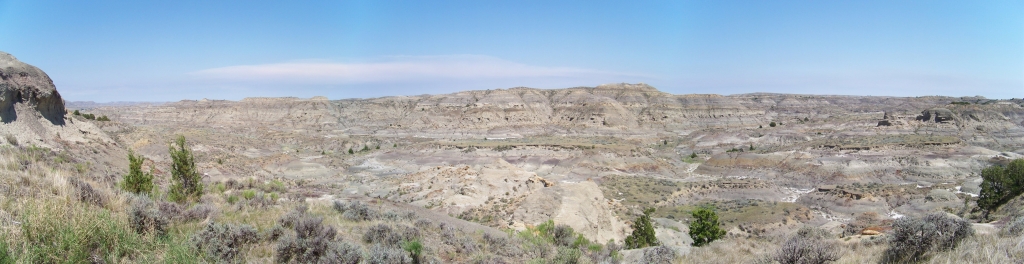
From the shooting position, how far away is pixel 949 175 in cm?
4462

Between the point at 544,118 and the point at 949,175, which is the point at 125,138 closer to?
the point at 949,175

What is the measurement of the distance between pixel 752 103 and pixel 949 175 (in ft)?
286

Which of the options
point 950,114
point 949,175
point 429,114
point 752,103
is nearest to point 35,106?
point 949,175

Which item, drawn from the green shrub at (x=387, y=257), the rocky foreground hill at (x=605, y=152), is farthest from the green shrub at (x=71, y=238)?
the rocky foreground hill at (x=605, y=152)

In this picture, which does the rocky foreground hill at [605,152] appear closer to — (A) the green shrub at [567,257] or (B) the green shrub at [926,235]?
(A) the green shrub at [567,257]

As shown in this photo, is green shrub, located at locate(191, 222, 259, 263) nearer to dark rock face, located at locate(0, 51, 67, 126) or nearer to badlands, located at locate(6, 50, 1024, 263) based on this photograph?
badlands, located at locate(6, 50, 1024, 263)

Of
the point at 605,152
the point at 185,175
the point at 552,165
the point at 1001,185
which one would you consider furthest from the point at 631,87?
the point at 185,175

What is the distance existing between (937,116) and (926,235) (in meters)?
92.8

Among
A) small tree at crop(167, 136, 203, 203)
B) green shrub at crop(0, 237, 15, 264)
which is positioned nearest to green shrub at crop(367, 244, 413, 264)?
green shrub at crop(0, 237, 15, 264)

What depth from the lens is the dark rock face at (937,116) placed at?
74750mm

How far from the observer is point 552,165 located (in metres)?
54.8

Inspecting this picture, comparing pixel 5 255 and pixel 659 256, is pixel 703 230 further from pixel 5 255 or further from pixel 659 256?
pixel 5 255

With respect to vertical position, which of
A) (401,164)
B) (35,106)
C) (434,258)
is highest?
(35,106)

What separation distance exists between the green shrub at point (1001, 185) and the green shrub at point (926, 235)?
23.1m
